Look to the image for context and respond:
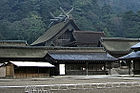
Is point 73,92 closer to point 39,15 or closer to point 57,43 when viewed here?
point 57,43

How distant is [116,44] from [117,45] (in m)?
0.30

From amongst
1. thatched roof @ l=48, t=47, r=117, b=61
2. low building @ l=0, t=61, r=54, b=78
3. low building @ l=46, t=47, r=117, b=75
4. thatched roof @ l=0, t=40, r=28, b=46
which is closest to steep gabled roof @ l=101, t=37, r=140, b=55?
thatched roof @ l=48, t=47, r=117, b=61

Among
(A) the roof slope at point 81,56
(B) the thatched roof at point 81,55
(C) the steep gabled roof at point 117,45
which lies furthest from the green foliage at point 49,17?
(A) the roof slope at point 81,56

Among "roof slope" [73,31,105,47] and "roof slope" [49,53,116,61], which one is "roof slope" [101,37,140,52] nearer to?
"roof slope" [73,31,105,47]

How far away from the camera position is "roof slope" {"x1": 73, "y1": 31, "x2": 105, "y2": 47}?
57.7 meters

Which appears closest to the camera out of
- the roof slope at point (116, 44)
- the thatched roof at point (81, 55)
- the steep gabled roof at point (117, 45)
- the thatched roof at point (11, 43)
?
the thatched roof at point (81, 55)

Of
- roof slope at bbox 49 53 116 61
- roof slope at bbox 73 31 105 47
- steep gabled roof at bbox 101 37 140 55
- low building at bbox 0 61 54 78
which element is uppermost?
roof slope at bbox 73 31 105 47

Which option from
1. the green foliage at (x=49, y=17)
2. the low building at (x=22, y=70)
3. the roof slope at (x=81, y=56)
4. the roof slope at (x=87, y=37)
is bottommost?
the low building at (x=22, y=70)

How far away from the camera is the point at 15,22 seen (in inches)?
3297

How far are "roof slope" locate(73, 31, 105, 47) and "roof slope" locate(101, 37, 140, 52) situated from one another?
3.66 metres

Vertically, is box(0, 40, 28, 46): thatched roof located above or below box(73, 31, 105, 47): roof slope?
below

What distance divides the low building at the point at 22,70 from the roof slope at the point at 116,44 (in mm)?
16164

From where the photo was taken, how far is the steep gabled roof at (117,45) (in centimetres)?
5288

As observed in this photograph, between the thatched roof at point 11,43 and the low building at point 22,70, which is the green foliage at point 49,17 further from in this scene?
the low building at point 22,70
